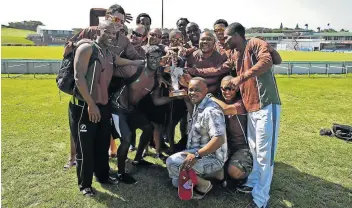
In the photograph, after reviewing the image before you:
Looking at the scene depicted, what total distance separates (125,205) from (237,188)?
1.51 metres

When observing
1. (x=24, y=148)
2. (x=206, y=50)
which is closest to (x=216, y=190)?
(x=206, y=50)

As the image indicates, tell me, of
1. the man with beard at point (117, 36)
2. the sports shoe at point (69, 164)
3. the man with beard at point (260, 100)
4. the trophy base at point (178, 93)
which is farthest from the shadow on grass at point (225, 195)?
the man with beard at point (117, 36)

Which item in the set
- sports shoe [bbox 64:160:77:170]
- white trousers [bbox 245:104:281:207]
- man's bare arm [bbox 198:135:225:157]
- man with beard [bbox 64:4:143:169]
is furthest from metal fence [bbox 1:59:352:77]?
man's bare arm [bbox 198:135:225:157]

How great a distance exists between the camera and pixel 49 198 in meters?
4.09

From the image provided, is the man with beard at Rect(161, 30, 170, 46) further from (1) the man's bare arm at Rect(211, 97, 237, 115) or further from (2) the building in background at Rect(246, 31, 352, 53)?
(2) the building in background at Rect(246, 31, 352, 53)

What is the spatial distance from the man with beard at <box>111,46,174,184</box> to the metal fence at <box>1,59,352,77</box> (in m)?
17.7

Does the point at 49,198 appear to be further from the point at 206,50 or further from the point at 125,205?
the point at 206,50

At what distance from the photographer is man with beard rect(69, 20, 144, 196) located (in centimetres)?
366

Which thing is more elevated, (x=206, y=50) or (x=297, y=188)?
(x=206, y=50)

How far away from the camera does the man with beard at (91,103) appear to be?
3660mm

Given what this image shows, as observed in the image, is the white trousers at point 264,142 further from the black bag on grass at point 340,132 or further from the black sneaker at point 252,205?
the black bag on grass at point 340,132

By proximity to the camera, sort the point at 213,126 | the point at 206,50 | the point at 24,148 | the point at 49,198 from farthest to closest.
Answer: the point at 24,148
the point at 206,50
the point at 49,198
the point at 213,126

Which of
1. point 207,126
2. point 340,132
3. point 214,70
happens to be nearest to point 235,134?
point 207,126

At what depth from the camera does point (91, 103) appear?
375 centimetres
